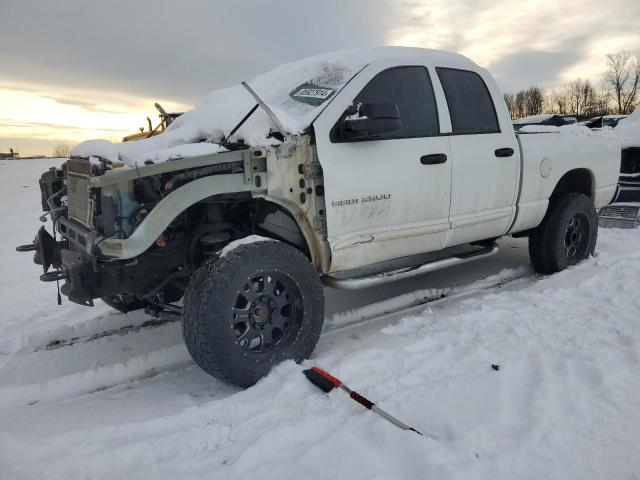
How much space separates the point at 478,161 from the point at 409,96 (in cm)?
80

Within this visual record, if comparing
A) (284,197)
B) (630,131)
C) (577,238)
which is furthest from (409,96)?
(630,131)

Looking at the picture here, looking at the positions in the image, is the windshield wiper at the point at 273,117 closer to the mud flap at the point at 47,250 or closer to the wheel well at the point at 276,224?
the wheel well at the point at 276,224

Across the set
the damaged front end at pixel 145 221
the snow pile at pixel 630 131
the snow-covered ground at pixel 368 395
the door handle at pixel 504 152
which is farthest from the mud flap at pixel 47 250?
the snow pile at pixel 630 131

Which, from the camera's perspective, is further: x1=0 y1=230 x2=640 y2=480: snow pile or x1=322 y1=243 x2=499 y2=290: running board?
x1=322 y1=243 x2=499 y2=290: running board

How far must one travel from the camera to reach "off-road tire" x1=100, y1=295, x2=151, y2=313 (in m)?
3.48

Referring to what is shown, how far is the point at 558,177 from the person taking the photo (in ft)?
15.8

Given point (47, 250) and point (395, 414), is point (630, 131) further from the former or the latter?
point (47, 250)

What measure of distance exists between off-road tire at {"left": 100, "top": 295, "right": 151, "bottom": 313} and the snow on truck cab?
0.01 metres

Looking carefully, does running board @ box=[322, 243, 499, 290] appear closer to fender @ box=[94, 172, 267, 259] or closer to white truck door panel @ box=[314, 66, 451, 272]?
white truck door panel @ box=[314, 66, 451, 272]

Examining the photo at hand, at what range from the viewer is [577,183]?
530 cm

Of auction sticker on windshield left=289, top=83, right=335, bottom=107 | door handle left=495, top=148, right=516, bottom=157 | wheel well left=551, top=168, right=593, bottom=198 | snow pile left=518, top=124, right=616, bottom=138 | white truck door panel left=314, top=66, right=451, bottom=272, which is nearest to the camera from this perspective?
white truck door panel left=314, top=66, right=451, bottom=272

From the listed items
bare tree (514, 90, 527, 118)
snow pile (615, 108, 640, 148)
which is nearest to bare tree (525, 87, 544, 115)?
bare tree (514, 90, 527, 118)

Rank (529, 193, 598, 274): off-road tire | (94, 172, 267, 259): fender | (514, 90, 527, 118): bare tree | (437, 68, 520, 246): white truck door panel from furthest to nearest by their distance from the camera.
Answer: (514, 90, 527, 118): bare tree → (529, 193, 598, 274): off-road tire → (437, 68, 520, 246): white truck door panel → (94, 172, 267, 259): fender

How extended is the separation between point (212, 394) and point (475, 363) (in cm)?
154
